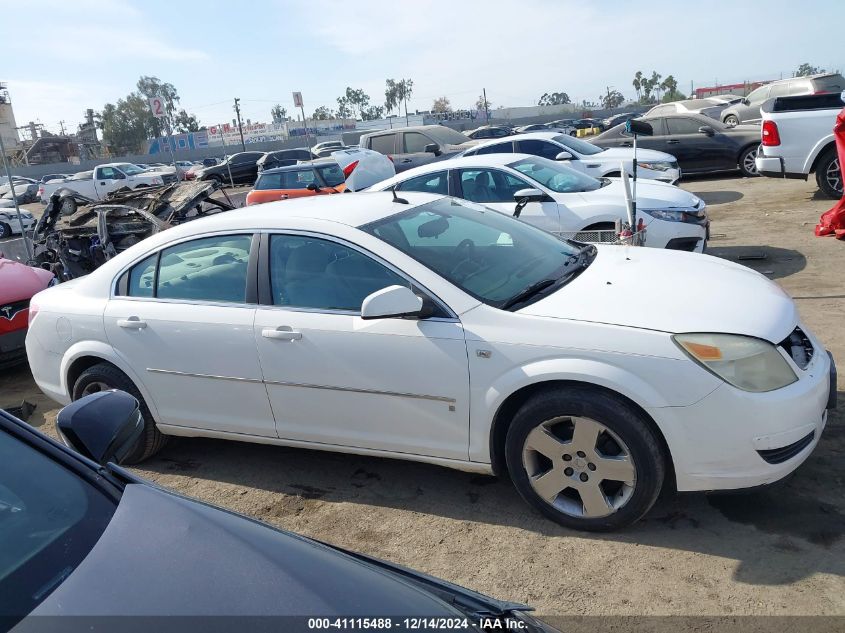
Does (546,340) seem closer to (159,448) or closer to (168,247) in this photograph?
(168,247)

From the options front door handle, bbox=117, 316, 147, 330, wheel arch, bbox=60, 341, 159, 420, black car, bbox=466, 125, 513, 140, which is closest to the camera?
front door handle, bbox=117, 316, 147, 330

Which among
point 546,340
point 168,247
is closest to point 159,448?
point 168,247

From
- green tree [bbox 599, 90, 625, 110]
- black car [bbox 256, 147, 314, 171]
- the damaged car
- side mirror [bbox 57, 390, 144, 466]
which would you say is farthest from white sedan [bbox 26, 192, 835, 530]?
green tree [bbox 599, 90, 625, 110]

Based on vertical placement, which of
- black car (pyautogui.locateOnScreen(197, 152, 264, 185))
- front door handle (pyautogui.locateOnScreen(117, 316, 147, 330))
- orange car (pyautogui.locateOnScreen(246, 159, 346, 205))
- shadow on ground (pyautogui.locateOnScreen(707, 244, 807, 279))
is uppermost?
black car (pyautogui.locateOnScreen(197, 152, 264, 185))

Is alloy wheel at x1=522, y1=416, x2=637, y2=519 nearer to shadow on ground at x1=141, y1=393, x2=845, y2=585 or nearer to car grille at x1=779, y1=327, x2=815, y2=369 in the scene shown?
shadow on ground at x1=141, y1=393, x2=845, y2=585

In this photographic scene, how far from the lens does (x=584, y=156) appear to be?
41.5ft

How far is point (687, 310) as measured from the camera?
10.6 ft

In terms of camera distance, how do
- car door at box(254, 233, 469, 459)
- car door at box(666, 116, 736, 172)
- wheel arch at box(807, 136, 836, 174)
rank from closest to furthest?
car door at box(254, 233, 469, 459), wheel arch at box(807, 136, 836, 174), car door at box(666, 116, 736, 172)

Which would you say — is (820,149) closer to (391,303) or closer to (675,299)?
(675,299)

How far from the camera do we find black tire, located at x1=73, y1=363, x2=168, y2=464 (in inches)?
175

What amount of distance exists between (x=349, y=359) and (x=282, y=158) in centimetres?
2358

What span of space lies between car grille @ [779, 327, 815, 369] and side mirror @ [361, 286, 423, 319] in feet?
5.56

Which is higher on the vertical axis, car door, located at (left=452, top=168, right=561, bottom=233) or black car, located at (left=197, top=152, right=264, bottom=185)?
black car, located at (left=197, top=152, right=264, bottom=185)

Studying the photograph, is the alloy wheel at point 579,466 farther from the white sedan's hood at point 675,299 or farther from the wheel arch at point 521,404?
the white sedan's hood at point 675,299
